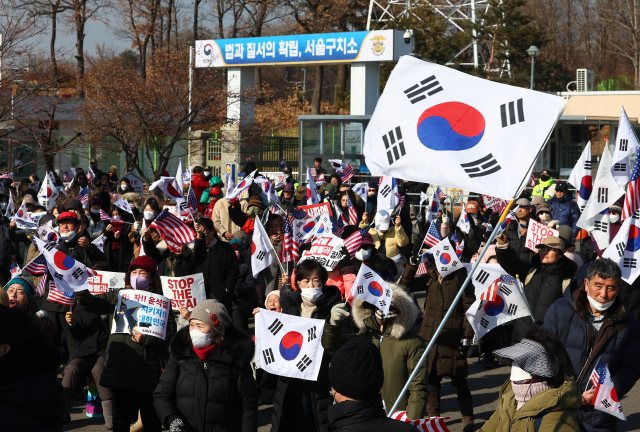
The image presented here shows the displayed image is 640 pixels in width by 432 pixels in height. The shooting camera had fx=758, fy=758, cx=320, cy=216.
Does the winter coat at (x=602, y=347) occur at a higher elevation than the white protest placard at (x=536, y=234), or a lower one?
lower

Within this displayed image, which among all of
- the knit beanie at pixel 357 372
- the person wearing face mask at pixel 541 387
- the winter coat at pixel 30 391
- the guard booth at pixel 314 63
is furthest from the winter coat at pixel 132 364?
the guard booth at pixel 314 63

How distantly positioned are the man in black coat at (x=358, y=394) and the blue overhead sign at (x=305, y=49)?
25.4 meters

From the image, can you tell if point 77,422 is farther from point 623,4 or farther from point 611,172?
point 623,4

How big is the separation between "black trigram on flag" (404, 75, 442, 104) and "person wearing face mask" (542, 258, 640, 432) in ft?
5.09

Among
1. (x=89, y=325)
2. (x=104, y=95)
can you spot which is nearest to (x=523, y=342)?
(x=89, y=325)

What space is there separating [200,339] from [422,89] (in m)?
2.21

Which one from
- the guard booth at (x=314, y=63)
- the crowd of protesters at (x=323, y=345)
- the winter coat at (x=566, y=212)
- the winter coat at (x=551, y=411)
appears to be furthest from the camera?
the guard booth at (x=314, y=63)

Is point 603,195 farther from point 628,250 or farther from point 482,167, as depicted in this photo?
point 482,167

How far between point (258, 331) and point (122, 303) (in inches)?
42.7

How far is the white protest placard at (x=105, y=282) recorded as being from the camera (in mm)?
6324

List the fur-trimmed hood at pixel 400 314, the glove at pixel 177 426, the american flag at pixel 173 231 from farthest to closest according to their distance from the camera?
the american flag at pixel 173 231 → the fur-trimmed hood at pixel 400 314 → the glove at pixel 177 426

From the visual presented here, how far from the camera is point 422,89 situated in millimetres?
5141

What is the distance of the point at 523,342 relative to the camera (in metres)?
3.49

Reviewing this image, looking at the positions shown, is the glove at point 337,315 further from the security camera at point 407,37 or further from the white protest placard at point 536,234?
the security camera at point 407,37
